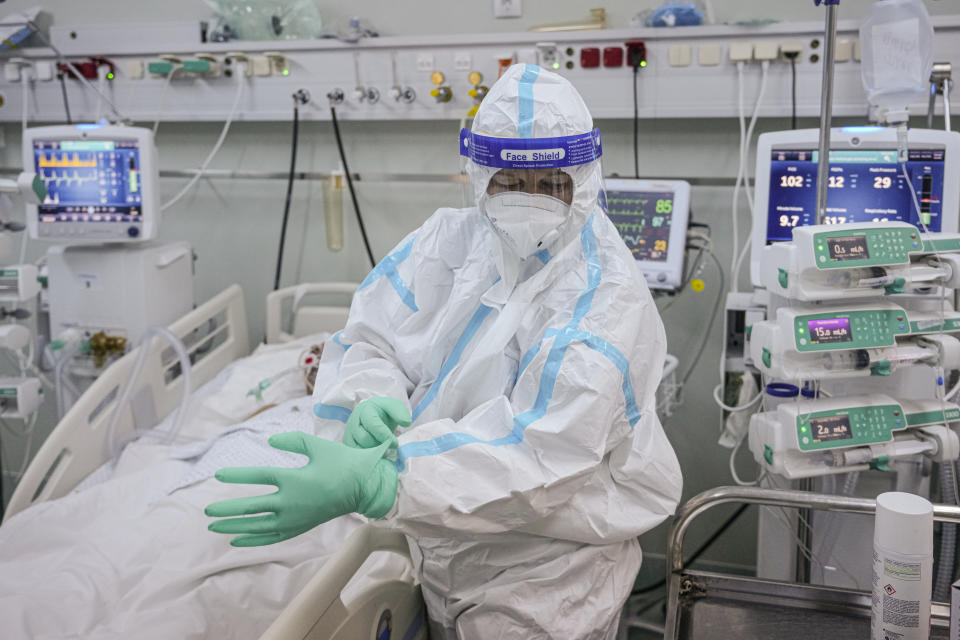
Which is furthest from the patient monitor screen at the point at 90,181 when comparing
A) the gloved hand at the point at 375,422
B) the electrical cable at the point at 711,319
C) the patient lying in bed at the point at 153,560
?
the electrical cable at the point at 711,319

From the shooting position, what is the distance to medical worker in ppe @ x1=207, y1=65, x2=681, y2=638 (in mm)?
1210

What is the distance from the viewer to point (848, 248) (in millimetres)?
1590

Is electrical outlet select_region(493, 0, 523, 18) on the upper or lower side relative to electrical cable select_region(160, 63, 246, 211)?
upper

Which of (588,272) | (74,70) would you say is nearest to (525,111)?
(588,272)

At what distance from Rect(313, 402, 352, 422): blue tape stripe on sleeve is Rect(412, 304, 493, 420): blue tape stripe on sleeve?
0.13 meters

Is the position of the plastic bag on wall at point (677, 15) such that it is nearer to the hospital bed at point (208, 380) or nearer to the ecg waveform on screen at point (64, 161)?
the hospital bed at point (208, 380)

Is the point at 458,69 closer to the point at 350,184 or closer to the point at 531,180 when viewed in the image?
the point at 350,184

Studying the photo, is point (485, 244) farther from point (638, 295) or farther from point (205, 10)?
point (205, 10)

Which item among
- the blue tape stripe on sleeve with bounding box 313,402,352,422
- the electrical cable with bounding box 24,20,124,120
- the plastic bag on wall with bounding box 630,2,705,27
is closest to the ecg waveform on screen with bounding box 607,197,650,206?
the plastic bag on wall with bounding box 630,2,705,27

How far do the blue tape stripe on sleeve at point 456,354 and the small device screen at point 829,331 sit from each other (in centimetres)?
65

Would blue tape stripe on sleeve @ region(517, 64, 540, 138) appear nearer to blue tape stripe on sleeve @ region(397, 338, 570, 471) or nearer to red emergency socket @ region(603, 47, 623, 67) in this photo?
blue tape stripe on sleeve @ region(397, 338, 570, 471)

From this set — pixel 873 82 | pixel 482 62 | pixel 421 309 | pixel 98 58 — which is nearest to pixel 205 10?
pixel 98 58

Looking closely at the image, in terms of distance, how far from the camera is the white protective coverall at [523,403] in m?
1.24

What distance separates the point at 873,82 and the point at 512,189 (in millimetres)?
1247
